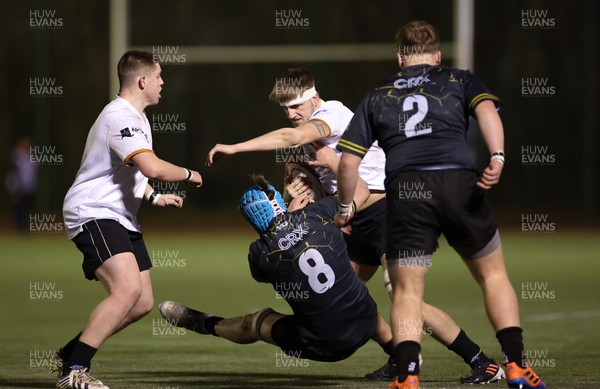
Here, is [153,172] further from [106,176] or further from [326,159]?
[326,159]

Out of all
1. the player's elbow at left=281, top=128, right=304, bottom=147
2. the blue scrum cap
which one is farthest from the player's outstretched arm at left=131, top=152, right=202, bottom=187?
the player's elbow at left=281, top=128, right=304, bottom=147

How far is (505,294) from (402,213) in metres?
0.73

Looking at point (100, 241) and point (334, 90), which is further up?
point (334, 90)

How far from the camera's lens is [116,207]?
7.32 m

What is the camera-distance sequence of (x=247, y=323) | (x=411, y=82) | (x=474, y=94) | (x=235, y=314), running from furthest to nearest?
(x=235, y=314), (x=247, y=323), (x=411, y=82), (x=474, y=94)

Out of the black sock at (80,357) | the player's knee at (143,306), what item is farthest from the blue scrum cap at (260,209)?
the black sock at (80,357)

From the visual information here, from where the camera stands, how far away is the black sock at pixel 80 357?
7055 mm

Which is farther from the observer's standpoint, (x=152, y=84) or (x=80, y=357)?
(x=152, y=84)

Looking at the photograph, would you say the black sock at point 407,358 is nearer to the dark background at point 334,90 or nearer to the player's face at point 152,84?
the player's face at point 152,84

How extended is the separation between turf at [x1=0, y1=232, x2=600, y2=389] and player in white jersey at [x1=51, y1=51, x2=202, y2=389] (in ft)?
1.56

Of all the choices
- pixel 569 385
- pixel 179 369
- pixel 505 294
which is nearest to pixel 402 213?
pixel 505 294

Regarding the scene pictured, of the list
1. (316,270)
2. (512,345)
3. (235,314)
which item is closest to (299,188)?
(316,270)

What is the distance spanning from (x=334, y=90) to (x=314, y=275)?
1949 centimetres

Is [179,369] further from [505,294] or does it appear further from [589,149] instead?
[589,149]
